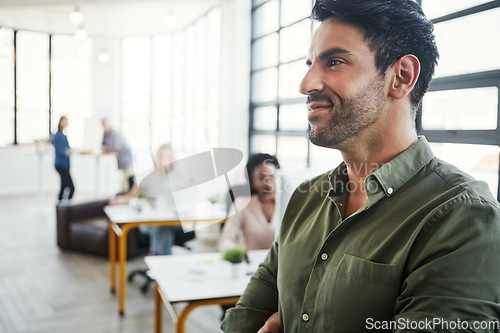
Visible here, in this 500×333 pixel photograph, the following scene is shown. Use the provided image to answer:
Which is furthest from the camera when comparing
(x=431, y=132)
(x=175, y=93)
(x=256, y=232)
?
(x=175, y=93)

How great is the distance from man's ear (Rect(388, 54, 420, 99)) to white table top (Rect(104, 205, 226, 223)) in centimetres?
297

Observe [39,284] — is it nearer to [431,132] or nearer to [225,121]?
[225,121]

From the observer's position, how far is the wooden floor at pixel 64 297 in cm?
324

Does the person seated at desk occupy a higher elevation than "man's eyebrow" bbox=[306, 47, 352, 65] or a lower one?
lower

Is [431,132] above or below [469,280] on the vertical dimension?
above

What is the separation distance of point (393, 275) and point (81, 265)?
175 inches

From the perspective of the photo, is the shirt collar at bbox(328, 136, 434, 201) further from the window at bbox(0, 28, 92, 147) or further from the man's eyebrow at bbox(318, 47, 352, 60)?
the window at bbox(0, 28, 92, 147)

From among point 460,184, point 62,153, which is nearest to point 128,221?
point 460,184

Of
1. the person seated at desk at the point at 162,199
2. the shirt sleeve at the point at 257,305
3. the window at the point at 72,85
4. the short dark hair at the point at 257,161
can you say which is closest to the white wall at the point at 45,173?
the window at the point at 72,85

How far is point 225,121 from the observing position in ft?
20.6

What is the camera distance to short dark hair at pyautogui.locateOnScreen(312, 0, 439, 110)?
3.41 ft

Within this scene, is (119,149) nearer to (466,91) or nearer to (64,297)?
(64,297)

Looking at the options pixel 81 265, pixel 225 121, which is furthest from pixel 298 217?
pixel 225 121

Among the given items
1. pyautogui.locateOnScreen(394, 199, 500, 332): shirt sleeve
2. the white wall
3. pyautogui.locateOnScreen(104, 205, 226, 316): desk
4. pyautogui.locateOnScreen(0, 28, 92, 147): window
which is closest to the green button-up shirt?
pyautogui.locateOnScreen(394, 199, 500, 332): shirt sleeve
